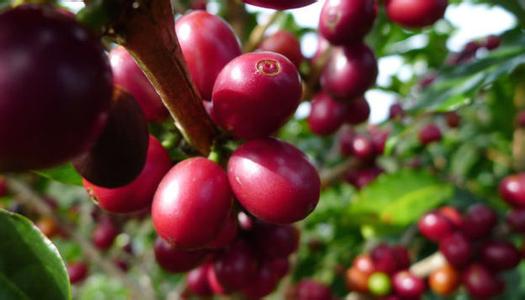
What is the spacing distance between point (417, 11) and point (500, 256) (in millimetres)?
1417

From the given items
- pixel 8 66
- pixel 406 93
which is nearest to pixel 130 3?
pixel 8 66

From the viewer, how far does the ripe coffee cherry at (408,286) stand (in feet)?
8.55

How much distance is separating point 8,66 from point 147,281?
280cm

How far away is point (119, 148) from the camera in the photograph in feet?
2.70

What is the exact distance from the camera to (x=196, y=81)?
3.92 ft

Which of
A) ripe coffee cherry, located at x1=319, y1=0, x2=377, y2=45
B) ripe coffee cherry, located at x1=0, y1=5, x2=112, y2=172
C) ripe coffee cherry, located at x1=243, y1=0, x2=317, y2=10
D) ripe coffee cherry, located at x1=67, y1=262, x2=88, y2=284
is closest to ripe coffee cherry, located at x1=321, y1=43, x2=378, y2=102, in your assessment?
ripe coffee cherry, located at x1=319, y1=0, x2=377, y2=45

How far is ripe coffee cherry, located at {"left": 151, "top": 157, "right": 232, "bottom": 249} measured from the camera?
1033 millimetres

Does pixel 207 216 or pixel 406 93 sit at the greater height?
pixel 207 216

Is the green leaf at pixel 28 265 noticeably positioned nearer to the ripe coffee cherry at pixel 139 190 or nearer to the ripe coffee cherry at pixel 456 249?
the ripe coffee cherry at pixel 139 190

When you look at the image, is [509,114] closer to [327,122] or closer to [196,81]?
[327,122]

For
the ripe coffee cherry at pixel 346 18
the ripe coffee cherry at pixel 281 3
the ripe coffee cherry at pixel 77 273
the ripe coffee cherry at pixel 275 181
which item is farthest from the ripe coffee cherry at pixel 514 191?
the ripe coffee cherry at pixel 77 273

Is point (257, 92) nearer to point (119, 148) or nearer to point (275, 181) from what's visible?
point (275, 181)

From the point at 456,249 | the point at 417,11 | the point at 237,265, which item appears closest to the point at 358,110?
the point at 417,11

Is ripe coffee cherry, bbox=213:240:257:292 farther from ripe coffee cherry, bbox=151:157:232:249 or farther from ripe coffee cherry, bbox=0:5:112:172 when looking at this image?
ripe coffee cherry, bbox=0:5:112:172
